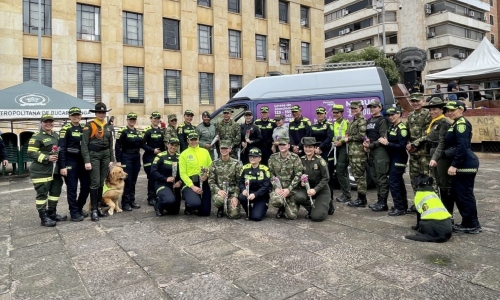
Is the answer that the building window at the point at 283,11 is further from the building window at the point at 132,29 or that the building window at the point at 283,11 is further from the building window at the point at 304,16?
the building window at the point at 132,29

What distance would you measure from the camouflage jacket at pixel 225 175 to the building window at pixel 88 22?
61.1 feet

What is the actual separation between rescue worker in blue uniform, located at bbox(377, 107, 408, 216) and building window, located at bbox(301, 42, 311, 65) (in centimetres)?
2483

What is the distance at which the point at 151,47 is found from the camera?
2292cm

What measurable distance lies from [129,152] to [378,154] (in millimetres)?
4647

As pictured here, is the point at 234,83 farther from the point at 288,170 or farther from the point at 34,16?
the point at 288,170

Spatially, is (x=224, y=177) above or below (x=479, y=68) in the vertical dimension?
below

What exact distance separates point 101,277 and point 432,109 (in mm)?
4974

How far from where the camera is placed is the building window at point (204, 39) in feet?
82.1

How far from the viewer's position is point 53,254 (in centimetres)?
450

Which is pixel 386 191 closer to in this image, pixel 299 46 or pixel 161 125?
pixel 161 125

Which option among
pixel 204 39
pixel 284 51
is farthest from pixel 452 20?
pixel 204 39

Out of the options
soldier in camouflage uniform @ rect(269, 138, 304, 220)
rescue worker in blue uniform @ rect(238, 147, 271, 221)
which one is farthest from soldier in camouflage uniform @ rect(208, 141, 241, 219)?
soldier in camouflage uniform @ rect(269, 138, 304, 220)

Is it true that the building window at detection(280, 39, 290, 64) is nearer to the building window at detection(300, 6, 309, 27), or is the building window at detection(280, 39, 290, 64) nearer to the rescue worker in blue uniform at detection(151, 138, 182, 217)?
the building window at detection(300, 6, 309, 27)

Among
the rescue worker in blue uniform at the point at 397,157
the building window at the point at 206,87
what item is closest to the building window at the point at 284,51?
the building window at the point at 206,87
